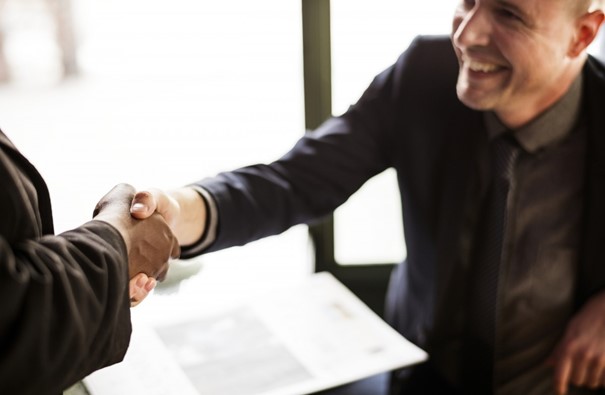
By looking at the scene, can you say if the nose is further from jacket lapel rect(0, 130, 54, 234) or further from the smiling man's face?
jacket lapel rect(0, 130, 54, 234)

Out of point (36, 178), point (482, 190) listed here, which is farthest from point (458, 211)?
point (36, 178)

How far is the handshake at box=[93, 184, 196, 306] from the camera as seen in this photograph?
0.82m

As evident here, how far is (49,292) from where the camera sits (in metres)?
0.61

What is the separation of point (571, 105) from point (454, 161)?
22 cm

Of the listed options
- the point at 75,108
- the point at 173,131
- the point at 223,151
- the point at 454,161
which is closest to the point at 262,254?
the point at 223,151

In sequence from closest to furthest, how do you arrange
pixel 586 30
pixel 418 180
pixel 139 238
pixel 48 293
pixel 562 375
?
pixel 48 293 < pixel 139 238 < pixel 562 375 < pixel 586 30 < pixel 418 180

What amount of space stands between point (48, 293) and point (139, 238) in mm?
243

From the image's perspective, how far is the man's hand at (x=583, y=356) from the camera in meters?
0.98

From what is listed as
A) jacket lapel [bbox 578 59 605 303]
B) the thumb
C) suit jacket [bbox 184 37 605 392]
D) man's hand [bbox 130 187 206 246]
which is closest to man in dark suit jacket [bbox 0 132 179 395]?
the thumb

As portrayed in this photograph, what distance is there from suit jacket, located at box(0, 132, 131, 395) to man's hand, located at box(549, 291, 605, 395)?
2.15ft

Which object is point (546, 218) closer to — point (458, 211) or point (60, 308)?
point (458, 211)

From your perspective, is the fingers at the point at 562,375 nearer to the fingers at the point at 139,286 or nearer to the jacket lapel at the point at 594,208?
the jacket lapel at the point at 594,208

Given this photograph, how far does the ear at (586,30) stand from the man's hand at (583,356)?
1.46 ft

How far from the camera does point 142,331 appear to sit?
3.48ft
